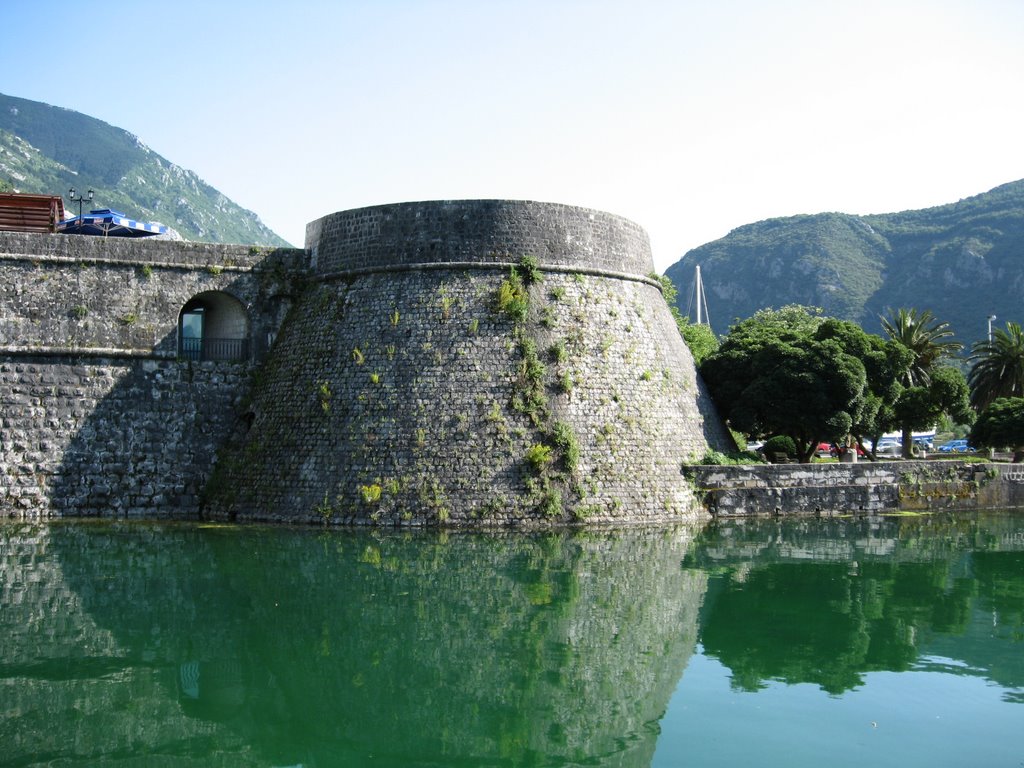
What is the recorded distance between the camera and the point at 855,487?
25.4 metres

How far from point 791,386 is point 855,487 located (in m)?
3.13

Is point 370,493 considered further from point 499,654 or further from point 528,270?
point 499,654

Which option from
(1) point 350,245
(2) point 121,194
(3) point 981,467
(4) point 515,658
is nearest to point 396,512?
(1) point 350,245

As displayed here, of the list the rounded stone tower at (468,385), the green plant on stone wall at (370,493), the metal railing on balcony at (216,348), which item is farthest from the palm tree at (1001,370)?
the metal railing on balcony at (216,348)

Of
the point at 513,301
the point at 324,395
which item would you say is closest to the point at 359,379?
the point at 324,395

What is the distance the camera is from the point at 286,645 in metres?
11.6

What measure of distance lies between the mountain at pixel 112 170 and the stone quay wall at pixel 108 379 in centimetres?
7659

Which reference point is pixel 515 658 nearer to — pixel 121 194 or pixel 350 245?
pixel 350 245

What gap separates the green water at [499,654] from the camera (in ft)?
28.7

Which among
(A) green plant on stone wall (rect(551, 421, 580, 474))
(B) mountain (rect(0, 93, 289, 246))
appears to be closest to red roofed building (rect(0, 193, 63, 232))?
(A) green plant on stone wall (rect(551, 421, 580, 474))

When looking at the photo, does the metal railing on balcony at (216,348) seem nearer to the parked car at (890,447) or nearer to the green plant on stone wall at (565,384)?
the green plant on stone wall at (565,384)

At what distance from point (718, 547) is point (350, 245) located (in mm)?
11734

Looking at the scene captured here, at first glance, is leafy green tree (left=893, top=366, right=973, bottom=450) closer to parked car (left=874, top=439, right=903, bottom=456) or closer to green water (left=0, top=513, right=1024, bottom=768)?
green water (left=0, top=513, right=1024, bottom=768)

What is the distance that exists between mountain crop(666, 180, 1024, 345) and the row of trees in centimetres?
6512
